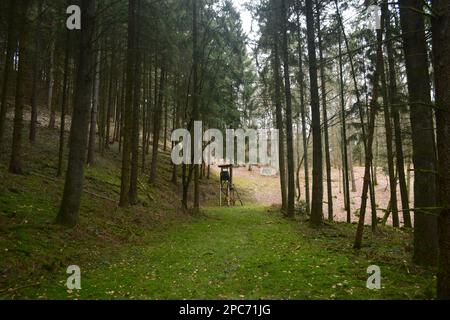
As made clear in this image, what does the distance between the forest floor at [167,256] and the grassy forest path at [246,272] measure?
2 centimetres

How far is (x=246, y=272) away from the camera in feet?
22.2

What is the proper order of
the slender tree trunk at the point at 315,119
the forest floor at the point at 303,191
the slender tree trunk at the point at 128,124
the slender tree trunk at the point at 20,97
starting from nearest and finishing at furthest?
the slender tree trunk at the point at 20,97 → the slender tree trunk at the point at 128,124 → the slender tree trunk at the point at 315,119 → the forest floor at the point at 303,191

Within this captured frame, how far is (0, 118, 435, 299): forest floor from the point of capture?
548 centimetres

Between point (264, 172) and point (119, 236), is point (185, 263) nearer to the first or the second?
point (119, 236)

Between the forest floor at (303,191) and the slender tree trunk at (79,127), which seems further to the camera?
the forest floor at (303,191)

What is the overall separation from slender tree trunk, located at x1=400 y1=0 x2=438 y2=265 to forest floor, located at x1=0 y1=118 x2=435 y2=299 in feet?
1.89

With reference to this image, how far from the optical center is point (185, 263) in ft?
25.0

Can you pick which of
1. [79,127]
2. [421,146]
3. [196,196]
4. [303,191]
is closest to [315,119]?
[421,146]

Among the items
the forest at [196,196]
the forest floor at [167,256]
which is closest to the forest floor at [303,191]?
the forest at [196,196]

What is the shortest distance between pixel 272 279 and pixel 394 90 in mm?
9494

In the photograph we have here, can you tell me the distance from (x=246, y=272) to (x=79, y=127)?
6131 mm

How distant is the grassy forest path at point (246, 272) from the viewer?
17.6 ft

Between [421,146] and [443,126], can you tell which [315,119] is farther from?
[443,126]

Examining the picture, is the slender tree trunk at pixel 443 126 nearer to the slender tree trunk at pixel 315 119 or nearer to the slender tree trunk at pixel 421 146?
the slender tree trunk at pixel 421 146
